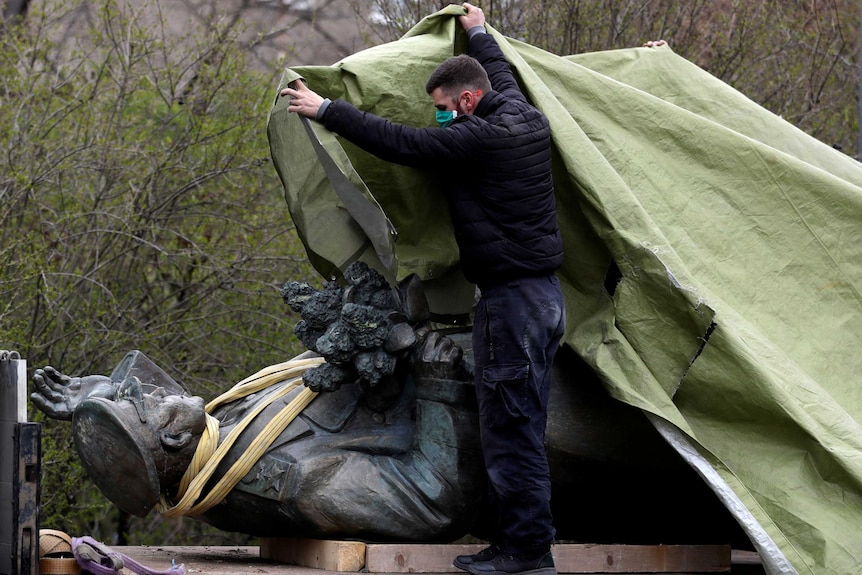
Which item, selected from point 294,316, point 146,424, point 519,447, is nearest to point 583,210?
point 519,447

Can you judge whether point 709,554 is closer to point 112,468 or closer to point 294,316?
point 112,468

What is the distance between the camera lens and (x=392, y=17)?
8.54m

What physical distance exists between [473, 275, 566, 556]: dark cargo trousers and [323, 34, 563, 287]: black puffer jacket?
0.09 m

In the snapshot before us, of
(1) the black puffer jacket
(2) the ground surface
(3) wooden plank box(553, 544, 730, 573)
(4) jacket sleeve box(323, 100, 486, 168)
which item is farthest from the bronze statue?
(4) jacket sleeve box(323, 100, 486, 168)

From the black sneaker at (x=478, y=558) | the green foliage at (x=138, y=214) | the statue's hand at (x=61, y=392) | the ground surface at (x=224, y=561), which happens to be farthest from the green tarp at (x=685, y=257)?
the green foliage at (x=138, y=214)

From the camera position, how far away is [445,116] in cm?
417

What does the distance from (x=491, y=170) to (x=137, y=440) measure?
1.31 metres

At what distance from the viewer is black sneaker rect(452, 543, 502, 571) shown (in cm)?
412

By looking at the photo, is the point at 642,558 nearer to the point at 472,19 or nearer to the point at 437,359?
the point at 437,359

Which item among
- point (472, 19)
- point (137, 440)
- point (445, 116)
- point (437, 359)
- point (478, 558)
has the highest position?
point (472, 19)

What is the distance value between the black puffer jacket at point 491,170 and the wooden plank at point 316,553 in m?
0.90

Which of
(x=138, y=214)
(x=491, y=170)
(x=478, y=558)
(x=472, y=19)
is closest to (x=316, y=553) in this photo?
(x=478, y=558)

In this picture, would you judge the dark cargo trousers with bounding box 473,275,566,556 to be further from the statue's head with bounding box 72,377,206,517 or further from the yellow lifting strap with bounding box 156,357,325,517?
the statue's head with bounding box 72,377,206,517

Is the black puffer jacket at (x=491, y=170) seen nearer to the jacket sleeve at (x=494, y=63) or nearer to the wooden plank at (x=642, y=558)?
the jacket sleeve at (x=494, y=63)
